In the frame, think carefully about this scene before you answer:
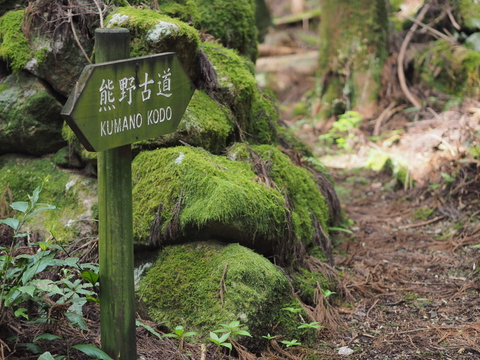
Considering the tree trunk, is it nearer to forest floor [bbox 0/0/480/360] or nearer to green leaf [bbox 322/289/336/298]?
forest floor [bbox 0/0/480/360]

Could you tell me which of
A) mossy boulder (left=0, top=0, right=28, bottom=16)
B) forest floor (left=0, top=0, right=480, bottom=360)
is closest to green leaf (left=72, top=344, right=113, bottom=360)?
forest floor (left=0, top=0, right=480, bottom=360)

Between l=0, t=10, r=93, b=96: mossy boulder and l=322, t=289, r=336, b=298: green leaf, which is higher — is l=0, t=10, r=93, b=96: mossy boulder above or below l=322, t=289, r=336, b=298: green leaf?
above

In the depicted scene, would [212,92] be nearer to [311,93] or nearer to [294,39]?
[311,93]

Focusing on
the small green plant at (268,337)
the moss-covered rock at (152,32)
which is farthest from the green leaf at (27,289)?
the moss-covered rock at (152,32)

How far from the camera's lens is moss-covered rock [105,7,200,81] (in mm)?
4055

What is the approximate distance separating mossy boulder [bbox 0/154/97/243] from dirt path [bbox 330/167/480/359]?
7.51 feet

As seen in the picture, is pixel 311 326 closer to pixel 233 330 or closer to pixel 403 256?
pixel 233 330

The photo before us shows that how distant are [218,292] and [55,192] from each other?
188 cm

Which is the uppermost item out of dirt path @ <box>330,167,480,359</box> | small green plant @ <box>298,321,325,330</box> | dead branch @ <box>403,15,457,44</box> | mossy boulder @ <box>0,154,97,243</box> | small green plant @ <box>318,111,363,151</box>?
dead branch @ <box>403,15,457,44</box>

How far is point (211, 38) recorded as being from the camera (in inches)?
206

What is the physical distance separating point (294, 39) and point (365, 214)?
10.5 metres

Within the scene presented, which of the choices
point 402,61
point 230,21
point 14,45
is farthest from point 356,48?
point 14,45

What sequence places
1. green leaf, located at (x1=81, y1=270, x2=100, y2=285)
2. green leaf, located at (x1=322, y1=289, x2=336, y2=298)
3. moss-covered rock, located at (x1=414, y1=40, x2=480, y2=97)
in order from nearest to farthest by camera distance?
green leaf, located at (x1=81, y1=270, x2=100, y2=285) → green leaf, located at (x1=322, y1=289, x2=336, y2=298) → moss-covered rock, located at (x1=414, y1=40, x2=480, y2=97)

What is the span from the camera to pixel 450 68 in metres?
8.83
